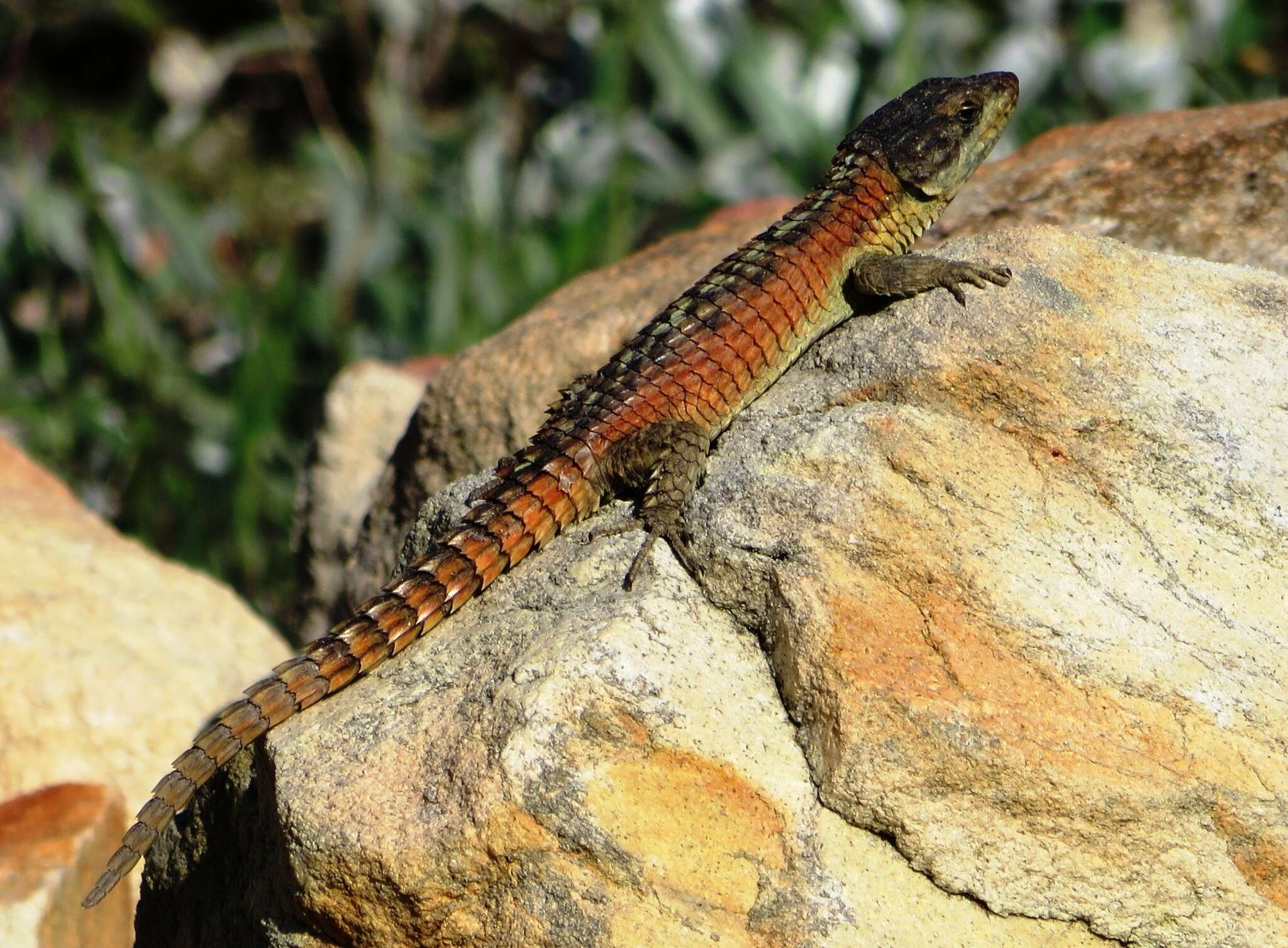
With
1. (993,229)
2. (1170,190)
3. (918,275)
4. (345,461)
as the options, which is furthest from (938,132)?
(345,461)

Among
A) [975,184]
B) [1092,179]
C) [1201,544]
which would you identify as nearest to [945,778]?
[1201,544]

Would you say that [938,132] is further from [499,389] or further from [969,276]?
[499,389]

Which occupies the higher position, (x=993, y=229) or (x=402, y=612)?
(x=993, y=229)

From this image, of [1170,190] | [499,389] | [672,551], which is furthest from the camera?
[499,389]

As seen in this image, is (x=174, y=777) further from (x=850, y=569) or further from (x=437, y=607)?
(x=850, y=569)

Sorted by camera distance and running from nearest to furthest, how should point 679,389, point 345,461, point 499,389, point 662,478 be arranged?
point 662,478, point 679,389, point 499,389, point 345,461

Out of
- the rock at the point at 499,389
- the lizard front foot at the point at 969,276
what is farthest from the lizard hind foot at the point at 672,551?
the rock at the point at 499,389

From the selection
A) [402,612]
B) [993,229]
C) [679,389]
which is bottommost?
[402,612]

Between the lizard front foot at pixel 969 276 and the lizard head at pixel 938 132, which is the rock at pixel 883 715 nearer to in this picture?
the lizard front foot at pixel 969 276
